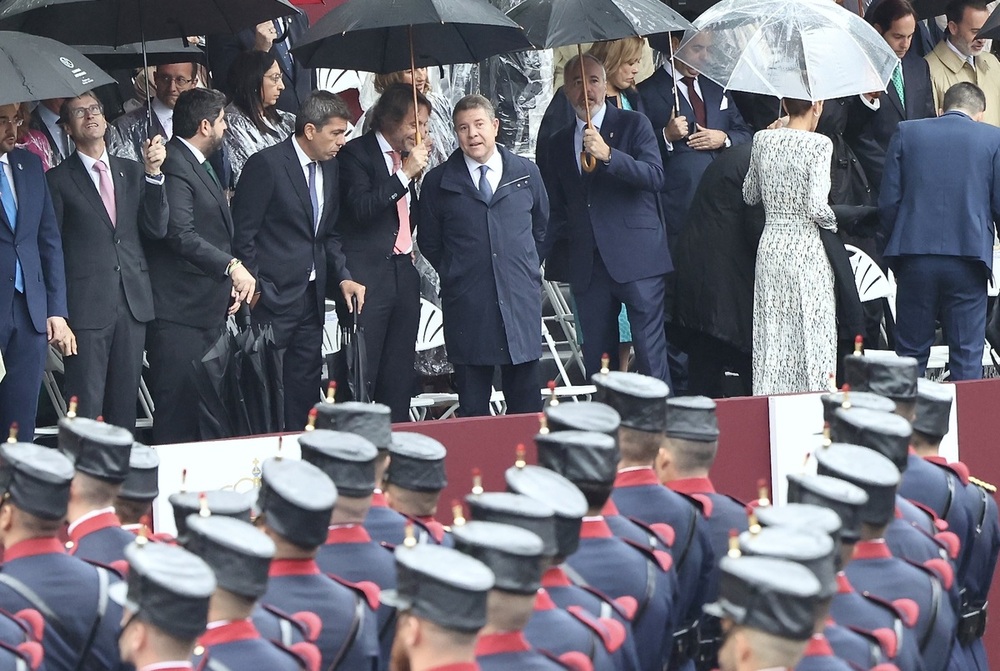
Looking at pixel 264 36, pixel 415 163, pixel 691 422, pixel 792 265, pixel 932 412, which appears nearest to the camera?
pixel 691 422

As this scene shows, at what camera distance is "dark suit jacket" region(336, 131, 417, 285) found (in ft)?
29.8

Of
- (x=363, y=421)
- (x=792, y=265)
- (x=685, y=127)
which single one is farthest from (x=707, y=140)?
(x=363, y=421)

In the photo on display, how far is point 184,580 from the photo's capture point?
4305 mm

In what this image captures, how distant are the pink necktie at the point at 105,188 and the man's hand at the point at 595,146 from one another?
2291mm

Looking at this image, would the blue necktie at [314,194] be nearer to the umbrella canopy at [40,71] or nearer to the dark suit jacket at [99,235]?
the dark suit jacket at [99,235]

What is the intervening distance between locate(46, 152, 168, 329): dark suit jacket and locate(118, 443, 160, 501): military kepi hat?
91.0 inches

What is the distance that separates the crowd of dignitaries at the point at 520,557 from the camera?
4402mm

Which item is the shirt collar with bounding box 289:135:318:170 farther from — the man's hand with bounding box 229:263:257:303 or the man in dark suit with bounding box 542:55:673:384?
the man in dark suit with bounding box 542:55:673:384

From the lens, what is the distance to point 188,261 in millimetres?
8602

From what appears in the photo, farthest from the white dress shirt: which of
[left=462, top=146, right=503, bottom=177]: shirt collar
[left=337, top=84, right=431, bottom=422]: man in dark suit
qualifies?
[left=337, top=84, right=431, bottom=422]: man in dark suit

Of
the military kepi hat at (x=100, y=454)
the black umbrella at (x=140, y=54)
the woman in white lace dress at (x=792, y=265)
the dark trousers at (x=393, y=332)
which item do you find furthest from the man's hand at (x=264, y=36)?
the military kepi hat at (x=100, y=454)

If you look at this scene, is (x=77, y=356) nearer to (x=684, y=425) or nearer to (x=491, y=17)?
(x=491, y=17)

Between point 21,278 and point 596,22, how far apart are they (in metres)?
2.93

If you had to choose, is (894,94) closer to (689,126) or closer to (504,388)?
(689,126)
